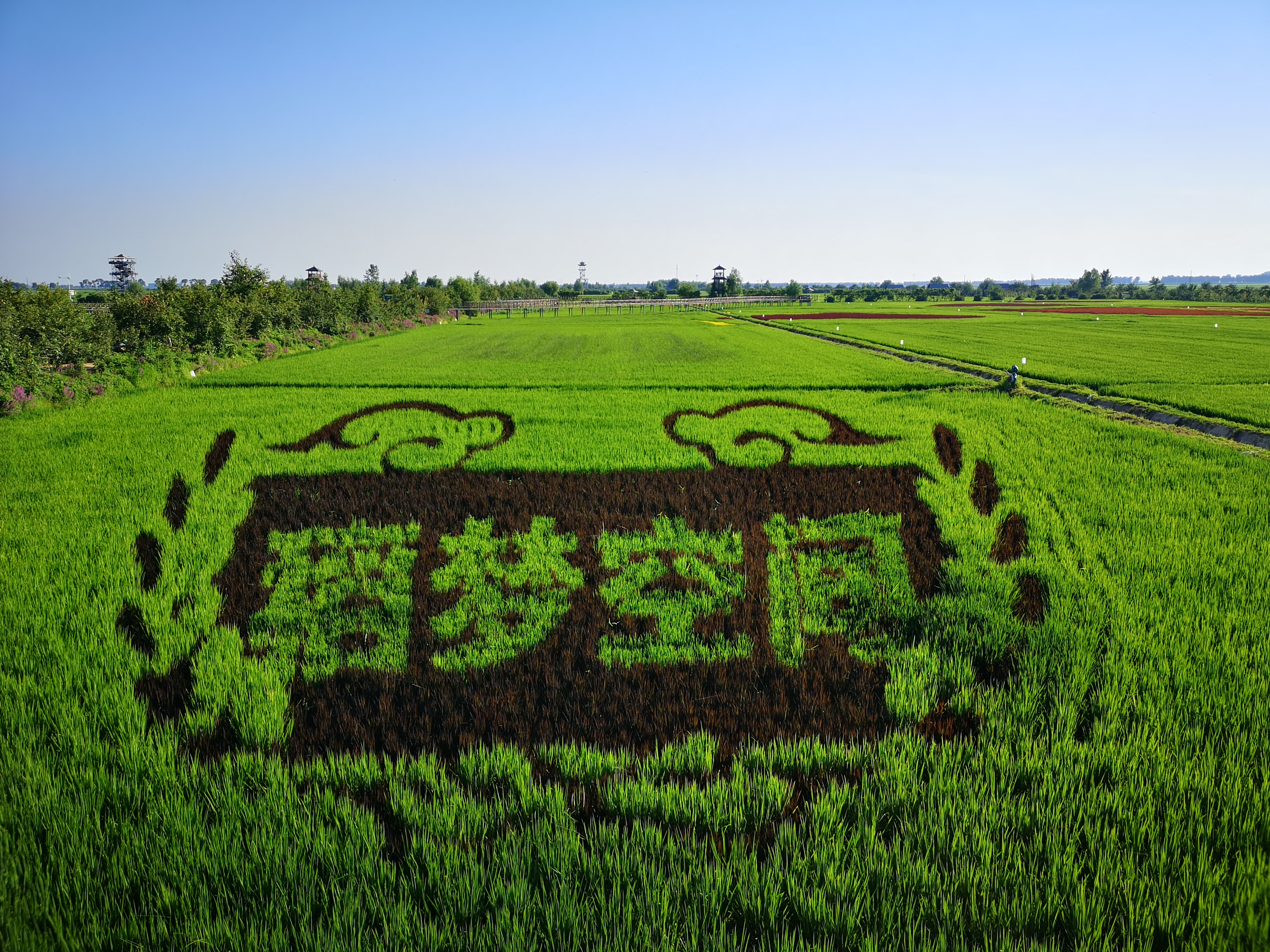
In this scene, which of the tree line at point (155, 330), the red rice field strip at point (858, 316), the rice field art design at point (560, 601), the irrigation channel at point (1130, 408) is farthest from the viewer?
the red rice field strip at point (858, 316)

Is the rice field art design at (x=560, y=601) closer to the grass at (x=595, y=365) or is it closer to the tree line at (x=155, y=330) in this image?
the grass at (x=595, y=365)

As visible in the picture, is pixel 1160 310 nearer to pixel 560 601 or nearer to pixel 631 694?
pixel 560 601

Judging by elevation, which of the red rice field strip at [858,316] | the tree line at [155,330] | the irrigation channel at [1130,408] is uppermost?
the red rice field strip at [858,316]

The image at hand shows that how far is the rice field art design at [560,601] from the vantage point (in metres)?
3.74

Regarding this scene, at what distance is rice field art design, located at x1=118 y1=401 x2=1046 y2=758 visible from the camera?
3738 mm

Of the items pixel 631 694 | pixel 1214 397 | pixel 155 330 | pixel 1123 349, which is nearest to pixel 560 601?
pixel 631 694

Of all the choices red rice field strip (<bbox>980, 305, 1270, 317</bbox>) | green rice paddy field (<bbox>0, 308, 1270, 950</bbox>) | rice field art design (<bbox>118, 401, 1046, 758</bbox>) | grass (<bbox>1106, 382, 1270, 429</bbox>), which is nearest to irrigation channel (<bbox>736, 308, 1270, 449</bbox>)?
grass (<bbox>1106, 382, 1270, 429</bbox>)

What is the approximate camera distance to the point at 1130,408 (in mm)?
15070

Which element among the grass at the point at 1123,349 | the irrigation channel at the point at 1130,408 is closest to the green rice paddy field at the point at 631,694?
the irrigation channel at the point at 1130,408

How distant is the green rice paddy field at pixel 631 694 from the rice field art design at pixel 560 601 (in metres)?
0.03

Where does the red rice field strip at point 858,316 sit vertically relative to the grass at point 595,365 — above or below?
above

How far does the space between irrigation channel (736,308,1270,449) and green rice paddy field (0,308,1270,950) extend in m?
5.31

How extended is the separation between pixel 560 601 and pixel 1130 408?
54.5 ft

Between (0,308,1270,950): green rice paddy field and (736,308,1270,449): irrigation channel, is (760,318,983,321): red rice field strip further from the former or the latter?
(0,308,1270,950): green rice paddy field
